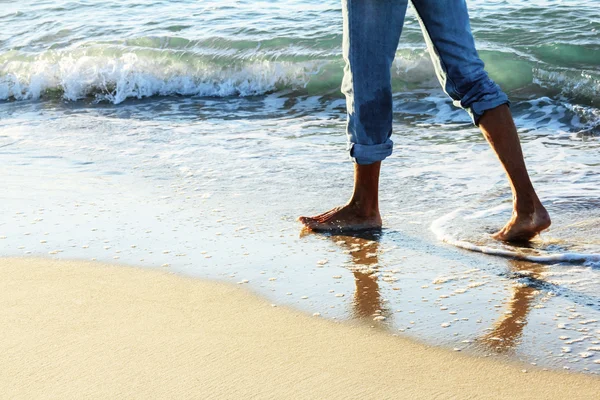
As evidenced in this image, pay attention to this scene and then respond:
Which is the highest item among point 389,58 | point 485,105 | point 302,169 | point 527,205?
point 389,58

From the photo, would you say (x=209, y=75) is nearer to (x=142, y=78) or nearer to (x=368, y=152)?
(x=142, y=78)

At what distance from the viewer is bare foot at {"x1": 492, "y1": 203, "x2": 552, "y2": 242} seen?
2721 millimetres

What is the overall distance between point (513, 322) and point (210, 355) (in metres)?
0.78

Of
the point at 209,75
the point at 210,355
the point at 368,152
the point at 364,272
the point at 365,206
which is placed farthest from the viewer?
the point at 209,75

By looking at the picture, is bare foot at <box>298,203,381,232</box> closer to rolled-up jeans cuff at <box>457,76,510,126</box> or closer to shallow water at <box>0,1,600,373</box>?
shallow water at <box>0,1,600,373</box>

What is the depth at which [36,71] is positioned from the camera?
305 inches

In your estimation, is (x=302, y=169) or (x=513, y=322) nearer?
(x=513, y=322)

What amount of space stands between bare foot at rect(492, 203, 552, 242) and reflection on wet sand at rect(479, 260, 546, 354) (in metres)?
0.23

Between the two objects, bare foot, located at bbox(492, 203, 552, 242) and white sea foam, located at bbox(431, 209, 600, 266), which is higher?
bare foot, located at bbox(492, 203, 552, 242)

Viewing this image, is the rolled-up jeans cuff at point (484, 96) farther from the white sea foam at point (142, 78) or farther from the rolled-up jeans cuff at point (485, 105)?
the white sea foam at point (142, 78)

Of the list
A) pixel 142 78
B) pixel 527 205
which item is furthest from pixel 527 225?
pixel 142 78

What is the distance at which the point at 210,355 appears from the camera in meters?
1.98

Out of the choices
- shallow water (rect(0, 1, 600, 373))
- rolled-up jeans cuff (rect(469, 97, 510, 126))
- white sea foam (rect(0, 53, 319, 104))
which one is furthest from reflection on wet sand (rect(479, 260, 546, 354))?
white sea foam (rect(0, 53, 319, 104))

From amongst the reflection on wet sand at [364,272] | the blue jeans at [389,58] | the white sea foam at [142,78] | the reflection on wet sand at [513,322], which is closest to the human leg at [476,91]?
the blue jeans at [389,58]
